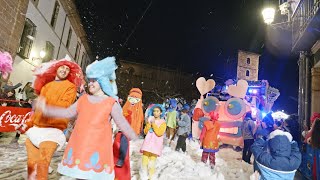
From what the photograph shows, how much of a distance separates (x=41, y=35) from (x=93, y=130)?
1628 cm

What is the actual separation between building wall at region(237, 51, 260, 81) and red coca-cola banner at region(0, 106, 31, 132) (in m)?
42.8

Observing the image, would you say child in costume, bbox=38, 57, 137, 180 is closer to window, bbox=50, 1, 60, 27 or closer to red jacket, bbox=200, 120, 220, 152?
red jacket, bbox=200, 120, 220, 152

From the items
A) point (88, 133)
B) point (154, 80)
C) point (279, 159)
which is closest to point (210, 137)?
point (279, 159)

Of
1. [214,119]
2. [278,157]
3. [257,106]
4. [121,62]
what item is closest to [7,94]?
[214,119]

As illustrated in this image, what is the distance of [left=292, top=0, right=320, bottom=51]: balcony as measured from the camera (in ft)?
29.3

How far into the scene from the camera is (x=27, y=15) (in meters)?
14.0

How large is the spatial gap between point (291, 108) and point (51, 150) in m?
41.6

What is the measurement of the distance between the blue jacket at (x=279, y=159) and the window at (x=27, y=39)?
47.3ft

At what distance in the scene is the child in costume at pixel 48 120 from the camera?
10.0 ft

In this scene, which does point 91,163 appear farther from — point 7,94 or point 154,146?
point 7,94

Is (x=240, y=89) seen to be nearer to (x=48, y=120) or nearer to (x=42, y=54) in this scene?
(x=48, y=120)

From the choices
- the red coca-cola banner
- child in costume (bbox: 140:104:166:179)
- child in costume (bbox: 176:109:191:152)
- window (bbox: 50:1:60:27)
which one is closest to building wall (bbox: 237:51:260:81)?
window (bbox: 50:1:60:27)

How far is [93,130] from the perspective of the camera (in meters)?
2.75

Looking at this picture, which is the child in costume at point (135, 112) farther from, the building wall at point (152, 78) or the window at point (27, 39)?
the building wall at point (152, 78)
